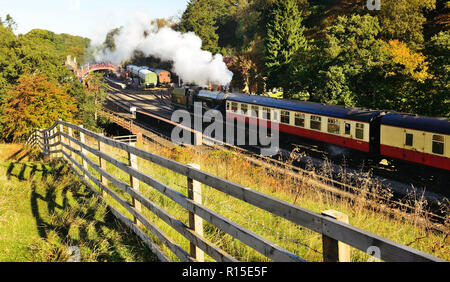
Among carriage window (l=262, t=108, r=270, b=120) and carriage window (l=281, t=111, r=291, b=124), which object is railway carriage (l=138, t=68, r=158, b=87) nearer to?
carriage window (l=262, t=108, r=270, b=120)

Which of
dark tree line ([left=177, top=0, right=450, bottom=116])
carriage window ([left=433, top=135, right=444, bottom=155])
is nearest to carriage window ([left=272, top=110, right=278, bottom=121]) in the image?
dark tree line ([left=177, top=0, right=450, bottom=116])

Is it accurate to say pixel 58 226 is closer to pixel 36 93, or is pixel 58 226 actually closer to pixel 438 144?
pixel 438 144

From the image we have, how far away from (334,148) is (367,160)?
6.48ft

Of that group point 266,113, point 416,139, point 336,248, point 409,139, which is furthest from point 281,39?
point 336,248

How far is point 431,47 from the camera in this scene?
72.0 feet

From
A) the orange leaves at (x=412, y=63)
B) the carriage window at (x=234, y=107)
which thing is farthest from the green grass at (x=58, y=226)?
the orange leaves at (x=412, y=63)

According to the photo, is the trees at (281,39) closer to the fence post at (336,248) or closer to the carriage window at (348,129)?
the carriage window at (348,129)

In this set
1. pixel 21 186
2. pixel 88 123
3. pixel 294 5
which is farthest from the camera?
pixel 294 5

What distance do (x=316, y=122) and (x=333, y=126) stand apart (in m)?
1.19

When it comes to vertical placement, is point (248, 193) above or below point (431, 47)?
below

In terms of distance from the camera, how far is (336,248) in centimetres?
218
